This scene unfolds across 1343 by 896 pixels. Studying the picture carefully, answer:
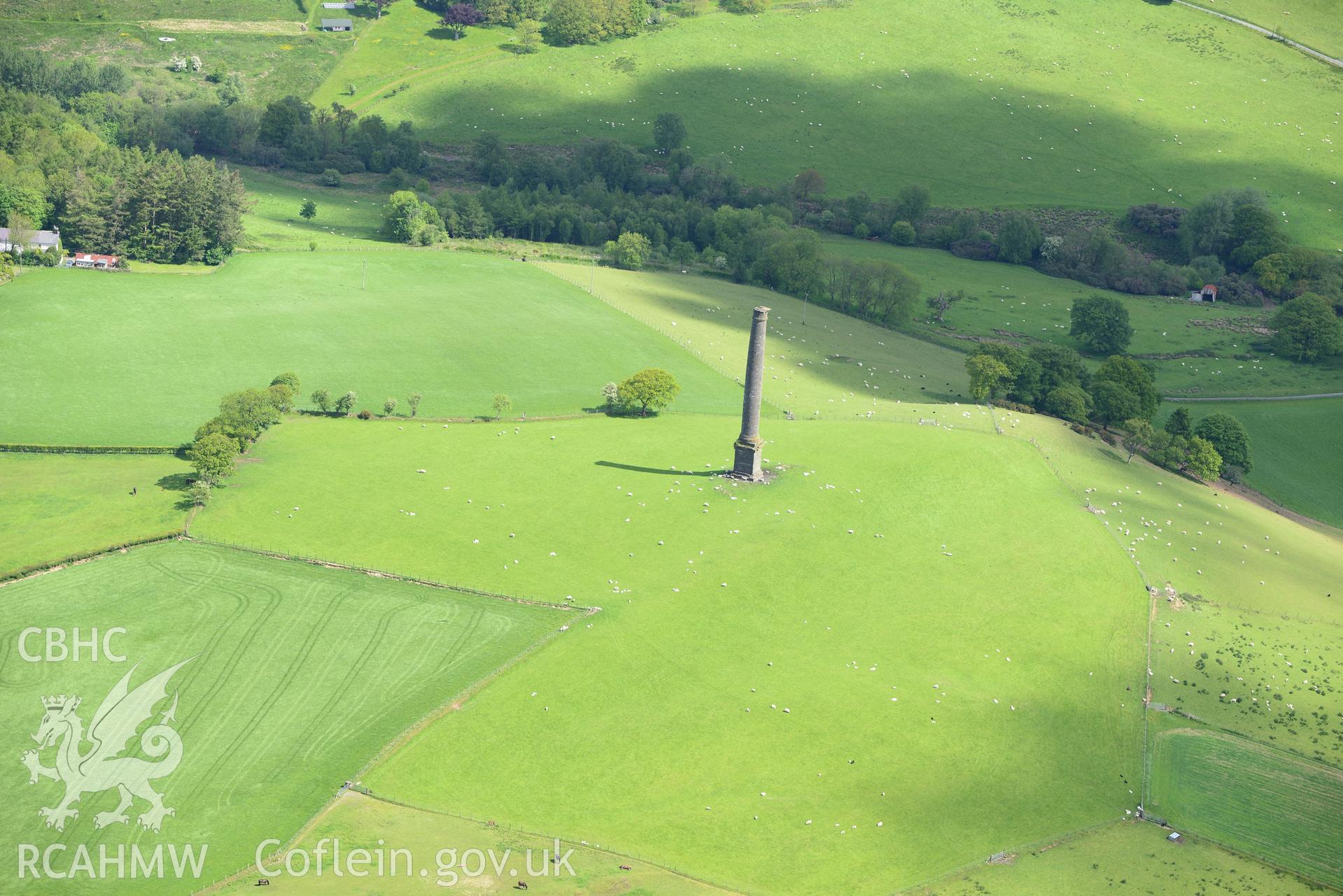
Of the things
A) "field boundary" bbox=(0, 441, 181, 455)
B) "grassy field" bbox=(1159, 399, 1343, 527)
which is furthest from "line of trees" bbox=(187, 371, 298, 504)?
"grassy field" bbox=(1159, 399, 1343, 527)

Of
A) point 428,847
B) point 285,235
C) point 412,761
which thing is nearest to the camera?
point 428,847

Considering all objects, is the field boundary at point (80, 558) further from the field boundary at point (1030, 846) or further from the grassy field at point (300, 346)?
the field boundary at point (1030, 846)

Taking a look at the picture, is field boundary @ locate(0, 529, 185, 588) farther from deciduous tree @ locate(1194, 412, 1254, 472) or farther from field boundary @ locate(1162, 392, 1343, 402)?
field boundary @ locate(1162, 392, 1343, 402)

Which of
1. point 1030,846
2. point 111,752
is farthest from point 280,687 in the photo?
point 1030,846

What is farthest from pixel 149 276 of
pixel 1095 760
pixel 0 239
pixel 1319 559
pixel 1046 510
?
pixel 1319 559

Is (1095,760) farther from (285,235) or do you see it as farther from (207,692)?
(285,235)

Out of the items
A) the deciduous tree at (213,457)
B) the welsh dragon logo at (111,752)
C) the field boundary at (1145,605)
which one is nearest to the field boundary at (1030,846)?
the field boundary at (1145,605)

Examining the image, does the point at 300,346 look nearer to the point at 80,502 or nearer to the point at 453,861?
the point at 80,502
